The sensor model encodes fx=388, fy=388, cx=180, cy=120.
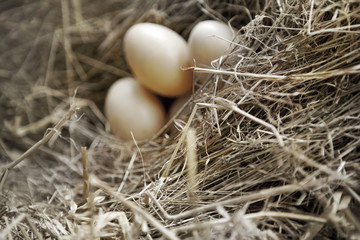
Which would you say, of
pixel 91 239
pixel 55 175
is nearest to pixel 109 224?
pixel 91 239

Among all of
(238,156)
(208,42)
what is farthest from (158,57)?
(238,156)

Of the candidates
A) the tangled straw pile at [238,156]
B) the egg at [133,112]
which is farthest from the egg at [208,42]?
the egg at [133,112]

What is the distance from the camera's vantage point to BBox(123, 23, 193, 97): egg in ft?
3.32

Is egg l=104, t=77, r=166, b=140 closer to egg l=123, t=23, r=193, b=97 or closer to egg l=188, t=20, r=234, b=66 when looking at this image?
egg l=123, t=23, r=193, b=97

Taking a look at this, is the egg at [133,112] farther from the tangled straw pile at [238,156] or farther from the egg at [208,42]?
the egg at [208,42]

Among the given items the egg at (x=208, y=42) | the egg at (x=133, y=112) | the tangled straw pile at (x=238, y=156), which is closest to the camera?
the tangled straw pile at (x=238, y=156)

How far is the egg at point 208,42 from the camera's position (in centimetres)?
95

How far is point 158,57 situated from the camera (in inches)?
39.8

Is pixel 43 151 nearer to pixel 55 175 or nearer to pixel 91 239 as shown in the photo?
pixel 55 175

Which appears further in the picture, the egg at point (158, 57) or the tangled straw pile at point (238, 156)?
the egg at point (158, 57)

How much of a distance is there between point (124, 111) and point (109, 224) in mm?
418

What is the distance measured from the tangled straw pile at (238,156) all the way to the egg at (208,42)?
39 millimetres

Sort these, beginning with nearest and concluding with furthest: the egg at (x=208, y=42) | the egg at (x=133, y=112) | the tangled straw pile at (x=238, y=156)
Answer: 1. the tangled straw pile at (x=238, y=156)
2. the egg at (x=208, y=42)
3. the egg at (x=133, y=112)

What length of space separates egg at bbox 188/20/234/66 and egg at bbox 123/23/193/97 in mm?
64
